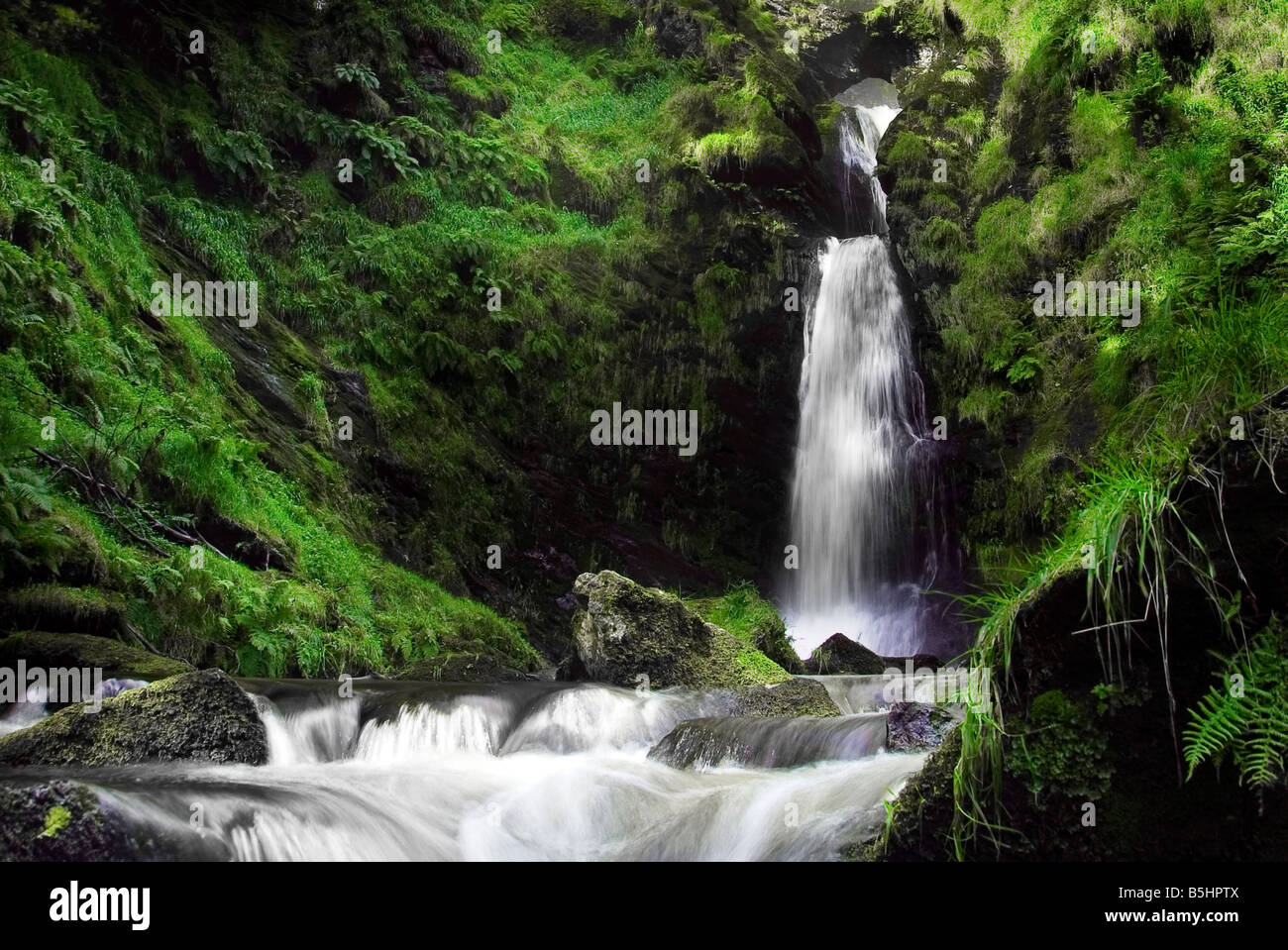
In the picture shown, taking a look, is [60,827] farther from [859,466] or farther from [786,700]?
[859,466]

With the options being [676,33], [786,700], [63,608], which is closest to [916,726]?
[786,700]

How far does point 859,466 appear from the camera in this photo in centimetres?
1639

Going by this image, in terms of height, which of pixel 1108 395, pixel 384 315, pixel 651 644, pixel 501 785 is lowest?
pixel 501 785

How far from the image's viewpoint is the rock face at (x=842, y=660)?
1206cm

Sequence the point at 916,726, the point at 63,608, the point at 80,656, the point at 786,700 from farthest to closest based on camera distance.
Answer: the point at 786,700 → the point at 63,608 → the point at 80,656 → the point at 916,726

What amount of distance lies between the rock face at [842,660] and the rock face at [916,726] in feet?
19.2

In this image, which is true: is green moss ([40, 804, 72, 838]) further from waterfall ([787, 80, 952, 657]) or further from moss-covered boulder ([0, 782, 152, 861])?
waterfall ([787, 80, 952, 657])

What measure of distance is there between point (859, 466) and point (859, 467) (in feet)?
0.08

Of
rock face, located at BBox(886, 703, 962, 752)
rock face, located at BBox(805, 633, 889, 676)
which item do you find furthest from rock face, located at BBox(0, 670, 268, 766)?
rock face, located at BBox(805, 633, 889, 676)

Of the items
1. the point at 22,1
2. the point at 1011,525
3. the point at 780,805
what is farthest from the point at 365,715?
the point at 22,1

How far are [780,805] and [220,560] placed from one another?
21.8 ft

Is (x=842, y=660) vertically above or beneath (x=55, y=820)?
beneath

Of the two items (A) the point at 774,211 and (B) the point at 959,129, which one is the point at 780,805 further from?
(B) the point at 959,129
